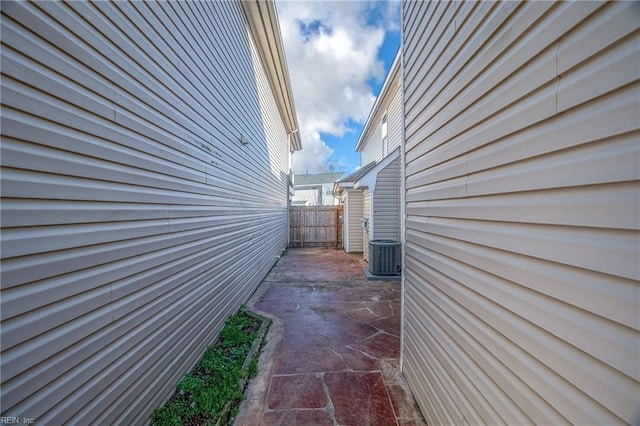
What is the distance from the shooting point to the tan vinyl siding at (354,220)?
991 cm

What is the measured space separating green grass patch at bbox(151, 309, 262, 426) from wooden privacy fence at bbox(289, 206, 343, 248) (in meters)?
8.61

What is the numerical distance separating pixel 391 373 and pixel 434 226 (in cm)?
180

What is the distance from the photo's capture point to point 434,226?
81.4 inches

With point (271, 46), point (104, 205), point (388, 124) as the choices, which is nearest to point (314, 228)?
Result: point (388, 124)

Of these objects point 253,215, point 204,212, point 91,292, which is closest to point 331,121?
point 253,215

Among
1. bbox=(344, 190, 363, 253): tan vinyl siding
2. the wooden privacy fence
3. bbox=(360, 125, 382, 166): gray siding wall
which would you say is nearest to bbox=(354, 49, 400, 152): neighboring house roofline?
bbox=(360, 125, 382, 166): gray siding wall

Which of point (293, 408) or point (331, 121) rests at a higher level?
point (331, 121)

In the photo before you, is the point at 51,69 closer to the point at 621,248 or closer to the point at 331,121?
the point at 621,248

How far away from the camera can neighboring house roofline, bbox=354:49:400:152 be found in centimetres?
733

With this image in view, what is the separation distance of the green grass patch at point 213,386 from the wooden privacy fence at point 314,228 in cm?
861

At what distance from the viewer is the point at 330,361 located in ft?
9.86

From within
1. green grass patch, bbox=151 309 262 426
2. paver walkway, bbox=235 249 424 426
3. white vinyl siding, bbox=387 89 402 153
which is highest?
white vinyl siding, bbox=387 89 402 153

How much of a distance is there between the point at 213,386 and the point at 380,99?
377 inches

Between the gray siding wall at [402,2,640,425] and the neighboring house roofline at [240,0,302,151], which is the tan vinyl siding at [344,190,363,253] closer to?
the neighboring house roofline at [240,0,302,151]
